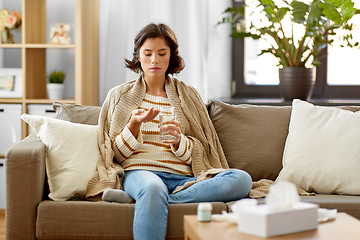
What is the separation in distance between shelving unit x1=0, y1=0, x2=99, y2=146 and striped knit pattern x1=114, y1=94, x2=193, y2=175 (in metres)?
1.11

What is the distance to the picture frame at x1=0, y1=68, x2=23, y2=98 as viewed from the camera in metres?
3.65

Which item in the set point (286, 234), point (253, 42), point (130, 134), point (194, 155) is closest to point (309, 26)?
point (253, 42)

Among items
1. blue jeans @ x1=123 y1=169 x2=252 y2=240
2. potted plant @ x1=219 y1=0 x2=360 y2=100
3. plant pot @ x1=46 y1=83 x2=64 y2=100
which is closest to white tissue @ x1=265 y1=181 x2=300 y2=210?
blue jeans @ x1=123 y1=169 x2=252 y2=240

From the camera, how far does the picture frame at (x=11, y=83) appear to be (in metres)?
3.65

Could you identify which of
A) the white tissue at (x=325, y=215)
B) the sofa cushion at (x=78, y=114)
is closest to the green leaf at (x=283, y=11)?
the sofa cushion at (x=78, y=114)

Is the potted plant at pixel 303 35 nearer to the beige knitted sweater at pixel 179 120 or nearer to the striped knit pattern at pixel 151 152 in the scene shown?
the beige knitted sweater at pixel 179 120

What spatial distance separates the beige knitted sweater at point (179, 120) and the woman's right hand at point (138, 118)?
0.46 ft

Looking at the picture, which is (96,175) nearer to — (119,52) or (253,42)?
(119,52)

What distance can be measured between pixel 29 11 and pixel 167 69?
1.30 meters

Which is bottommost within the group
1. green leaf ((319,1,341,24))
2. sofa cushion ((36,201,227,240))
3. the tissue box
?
sofa cushion ((36,201,227,240))

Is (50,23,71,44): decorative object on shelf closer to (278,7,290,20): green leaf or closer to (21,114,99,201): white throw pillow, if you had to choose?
(21,114,99,201): white throw pillow

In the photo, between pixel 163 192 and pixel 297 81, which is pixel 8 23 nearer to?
pixel 297 81

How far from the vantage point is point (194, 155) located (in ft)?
8.51

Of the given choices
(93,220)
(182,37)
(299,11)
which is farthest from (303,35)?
(93,220)
